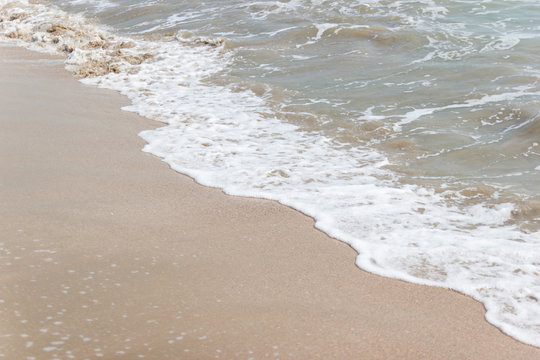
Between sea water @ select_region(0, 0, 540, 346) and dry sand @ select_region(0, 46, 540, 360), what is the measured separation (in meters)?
0.25

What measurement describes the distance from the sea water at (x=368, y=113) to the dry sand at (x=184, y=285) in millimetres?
253

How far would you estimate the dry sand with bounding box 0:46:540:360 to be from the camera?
265 centimetres

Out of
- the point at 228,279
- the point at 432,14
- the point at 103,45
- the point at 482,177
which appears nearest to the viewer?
the point at 228,279

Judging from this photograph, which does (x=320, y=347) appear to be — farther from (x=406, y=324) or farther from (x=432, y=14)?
(x=432, y=14)

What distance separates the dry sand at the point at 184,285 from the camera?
2.65 m

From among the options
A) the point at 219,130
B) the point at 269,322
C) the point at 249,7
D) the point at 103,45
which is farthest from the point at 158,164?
the point at 249,7

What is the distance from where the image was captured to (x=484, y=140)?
19.3 feet

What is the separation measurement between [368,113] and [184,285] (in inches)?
160

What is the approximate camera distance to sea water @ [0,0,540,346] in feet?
12.6

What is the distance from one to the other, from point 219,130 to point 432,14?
6.59m

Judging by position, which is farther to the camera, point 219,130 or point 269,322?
point 219,130

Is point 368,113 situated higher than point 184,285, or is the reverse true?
point 184,285

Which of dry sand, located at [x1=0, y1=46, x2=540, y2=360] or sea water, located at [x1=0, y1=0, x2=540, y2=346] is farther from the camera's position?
sea water, located at [x1=0, y1=0, x2=540, y2=346]

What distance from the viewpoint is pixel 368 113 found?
6.70m
